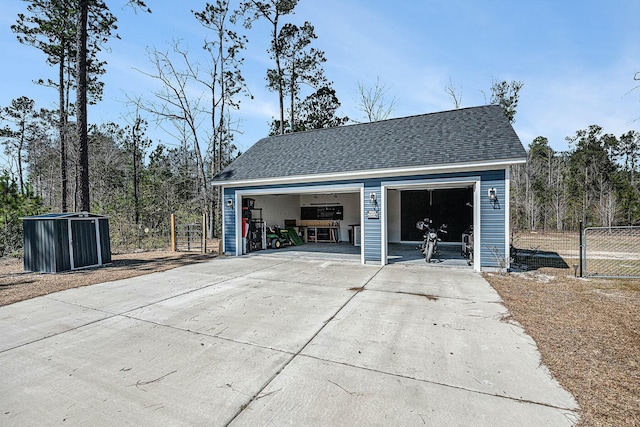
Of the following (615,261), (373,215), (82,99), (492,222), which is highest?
(82,99)

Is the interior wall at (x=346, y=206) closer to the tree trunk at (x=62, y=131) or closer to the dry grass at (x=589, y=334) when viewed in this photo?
the dry grass at (x=589, y=334)

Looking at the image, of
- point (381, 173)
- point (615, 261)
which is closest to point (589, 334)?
point (381, 173)

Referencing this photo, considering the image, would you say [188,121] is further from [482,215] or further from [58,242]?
[482,215]

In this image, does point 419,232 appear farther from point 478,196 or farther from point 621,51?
point 621,51

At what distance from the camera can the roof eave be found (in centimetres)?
671

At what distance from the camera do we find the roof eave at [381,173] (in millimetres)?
6711

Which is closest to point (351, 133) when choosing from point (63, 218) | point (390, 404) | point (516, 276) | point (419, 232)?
point (419, 232)

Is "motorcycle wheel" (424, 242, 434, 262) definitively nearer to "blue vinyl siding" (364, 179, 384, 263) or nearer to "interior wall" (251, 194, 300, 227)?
"blue vinyl siding" (364, 179, 384, 263)

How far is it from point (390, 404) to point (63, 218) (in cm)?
875

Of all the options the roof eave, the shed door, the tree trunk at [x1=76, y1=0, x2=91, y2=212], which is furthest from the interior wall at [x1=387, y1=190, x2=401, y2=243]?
the tree trunk at [x1=76, y1=0, x2=91, y2=212]

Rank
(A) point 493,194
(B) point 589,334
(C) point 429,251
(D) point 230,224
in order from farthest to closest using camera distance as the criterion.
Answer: (D) point 230,224
(C) point 429,251
(A) point 493,194
(B) point 589,334

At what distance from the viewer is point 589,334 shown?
340 cm

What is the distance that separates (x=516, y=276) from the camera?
21.4 feet

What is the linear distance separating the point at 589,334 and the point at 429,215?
8.97 meters
